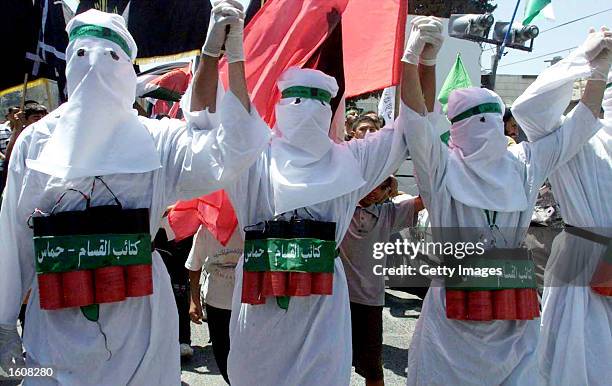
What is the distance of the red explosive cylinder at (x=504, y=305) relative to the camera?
300 cm

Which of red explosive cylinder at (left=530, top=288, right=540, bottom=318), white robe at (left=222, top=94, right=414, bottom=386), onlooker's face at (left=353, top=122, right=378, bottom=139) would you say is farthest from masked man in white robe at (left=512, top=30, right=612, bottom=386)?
onlooker's face at (left=353, top=122, right=378, bottom=139)

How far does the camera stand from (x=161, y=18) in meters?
3.56

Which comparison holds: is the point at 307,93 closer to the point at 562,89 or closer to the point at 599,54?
the point at 562,89

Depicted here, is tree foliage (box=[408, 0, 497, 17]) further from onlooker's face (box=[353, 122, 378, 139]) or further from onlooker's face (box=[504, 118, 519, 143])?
onlooker's face (box=[353, 122, 378, 139])

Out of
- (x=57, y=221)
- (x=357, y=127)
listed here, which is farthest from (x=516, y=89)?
(x=57, y=221)

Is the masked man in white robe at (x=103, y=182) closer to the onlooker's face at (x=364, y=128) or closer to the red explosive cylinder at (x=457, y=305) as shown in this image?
the red explosive cylinder at (x=457, y=305)

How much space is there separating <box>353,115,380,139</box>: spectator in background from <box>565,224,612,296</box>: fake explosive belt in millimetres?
1618

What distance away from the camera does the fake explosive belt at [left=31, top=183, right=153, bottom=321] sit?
2359 millimetres

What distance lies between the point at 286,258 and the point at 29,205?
3.52ft

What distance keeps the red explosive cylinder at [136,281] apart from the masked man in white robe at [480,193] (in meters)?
1.38

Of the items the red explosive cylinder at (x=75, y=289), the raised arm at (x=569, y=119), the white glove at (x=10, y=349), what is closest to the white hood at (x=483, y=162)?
the raised arm at (x=569, y=119)

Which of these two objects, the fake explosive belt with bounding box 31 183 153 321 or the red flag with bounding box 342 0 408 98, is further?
the red flag with bounding box 342 0 408 98

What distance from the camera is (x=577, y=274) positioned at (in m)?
3.45

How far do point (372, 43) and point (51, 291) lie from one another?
7.54 feet
